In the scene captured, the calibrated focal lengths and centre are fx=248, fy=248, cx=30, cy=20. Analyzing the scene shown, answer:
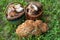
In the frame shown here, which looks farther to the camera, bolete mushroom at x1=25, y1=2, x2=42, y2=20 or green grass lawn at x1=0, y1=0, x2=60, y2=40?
bolete mushroom at x1=25, y1=2, x2=42, y2=20

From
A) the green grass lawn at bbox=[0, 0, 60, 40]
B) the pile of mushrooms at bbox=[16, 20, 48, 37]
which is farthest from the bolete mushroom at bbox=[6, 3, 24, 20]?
the pile of mushrooms at bbox=[16, 20, 48, 37]

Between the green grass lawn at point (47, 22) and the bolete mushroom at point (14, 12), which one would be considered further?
the bolete mushroom at point (14, 12)

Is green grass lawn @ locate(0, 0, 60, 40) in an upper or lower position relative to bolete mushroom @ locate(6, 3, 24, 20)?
lower

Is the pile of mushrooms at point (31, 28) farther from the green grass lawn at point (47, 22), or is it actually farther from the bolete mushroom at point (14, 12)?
the bolete mushroom at point (14, 12)

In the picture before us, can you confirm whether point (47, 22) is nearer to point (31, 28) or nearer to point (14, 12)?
point (31, 28)

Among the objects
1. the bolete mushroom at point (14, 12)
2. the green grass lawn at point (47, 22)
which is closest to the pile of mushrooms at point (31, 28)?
the green grass lawn at point (47, 22)

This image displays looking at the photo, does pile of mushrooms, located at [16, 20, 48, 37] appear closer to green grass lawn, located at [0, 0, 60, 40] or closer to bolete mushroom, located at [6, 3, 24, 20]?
green grass lawn, located at [0, 0, 60, 40]

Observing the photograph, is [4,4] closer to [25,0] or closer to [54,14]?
[25,0]
